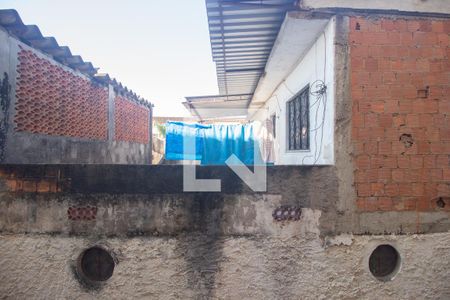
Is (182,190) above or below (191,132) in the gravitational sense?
below

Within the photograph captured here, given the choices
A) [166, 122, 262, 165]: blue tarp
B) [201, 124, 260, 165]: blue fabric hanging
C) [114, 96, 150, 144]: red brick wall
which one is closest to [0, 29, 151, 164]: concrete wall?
[114, 96, 150, 144]: red brick wall

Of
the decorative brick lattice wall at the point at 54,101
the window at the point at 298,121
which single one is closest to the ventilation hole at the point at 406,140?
the window at the point at 298,121

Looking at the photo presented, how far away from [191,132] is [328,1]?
6.00 m

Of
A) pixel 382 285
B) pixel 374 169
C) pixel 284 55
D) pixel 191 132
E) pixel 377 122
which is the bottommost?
pixel 382 285

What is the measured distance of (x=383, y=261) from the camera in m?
3.36

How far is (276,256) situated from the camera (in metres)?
3.26

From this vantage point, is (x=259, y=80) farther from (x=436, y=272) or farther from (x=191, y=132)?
(x=436, y=272)

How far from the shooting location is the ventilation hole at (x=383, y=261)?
335 cm

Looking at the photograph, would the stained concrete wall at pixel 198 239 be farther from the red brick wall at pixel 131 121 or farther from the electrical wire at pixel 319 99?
the red brick wall at pixel 131 121

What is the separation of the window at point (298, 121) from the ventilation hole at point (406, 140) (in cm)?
173

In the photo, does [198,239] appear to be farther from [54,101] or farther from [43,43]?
[43,43]

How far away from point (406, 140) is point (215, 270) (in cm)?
257

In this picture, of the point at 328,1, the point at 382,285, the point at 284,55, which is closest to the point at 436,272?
the point at 382,285

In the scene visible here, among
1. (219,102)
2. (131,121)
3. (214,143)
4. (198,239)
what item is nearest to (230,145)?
(214,143)
